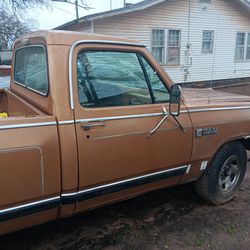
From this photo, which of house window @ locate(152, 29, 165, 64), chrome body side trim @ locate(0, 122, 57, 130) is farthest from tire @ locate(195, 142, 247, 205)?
house window @ locate(152, 29, 165, 64)

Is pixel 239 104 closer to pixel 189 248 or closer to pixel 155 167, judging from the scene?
pixel 155 167

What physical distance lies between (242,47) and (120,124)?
55.0 feet

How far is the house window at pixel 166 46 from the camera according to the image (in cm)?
1432

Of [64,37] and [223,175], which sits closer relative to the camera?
[64,37]

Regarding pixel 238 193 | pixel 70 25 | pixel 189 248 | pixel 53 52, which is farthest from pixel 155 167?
pixel 70 25

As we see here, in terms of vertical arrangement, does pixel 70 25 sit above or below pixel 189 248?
above

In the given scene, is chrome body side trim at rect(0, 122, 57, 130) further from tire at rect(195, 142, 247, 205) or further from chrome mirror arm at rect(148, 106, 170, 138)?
Result: tire at rect(195, 142, 247, 205)

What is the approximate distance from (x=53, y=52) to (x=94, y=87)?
16.7 inches

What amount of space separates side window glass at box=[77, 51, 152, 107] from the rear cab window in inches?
11.8

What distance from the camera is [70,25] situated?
13945 millimetres

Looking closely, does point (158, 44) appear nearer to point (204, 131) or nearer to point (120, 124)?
point (204, 131)

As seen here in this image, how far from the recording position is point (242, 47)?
17719 millimetres

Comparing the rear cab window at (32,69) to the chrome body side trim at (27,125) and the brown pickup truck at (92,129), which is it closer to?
the brown pickup truck at (92,129)

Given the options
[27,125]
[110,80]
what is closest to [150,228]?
[110,80]
